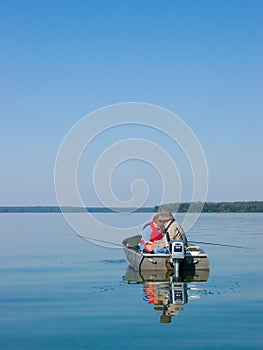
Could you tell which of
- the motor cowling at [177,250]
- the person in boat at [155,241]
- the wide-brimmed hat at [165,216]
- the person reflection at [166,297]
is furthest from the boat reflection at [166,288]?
the wide-brimmed hat at [165,216]

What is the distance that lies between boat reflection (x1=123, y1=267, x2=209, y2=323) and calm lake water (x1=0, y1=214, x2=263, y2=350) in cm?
3

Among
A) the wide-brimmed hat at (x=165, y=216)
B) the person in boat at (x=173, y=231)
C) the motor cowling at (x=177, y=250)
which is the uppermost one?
the wide-brimmed hat at (x=165, y=216)

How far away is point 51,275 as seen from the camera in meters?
21.2

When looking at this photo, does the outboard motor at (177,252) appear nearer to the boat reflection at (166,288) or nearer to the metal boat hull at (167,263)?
the metal boat hull at (167,263)

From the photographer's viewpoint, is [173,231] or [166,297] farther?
[173,231]

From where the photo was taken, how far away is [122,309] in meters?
14.6

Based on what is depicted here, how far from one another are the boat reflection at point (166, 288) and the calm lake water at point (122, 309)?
1.0 inches

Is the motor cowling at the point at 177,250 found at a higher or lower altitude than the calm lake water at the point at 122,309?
higher

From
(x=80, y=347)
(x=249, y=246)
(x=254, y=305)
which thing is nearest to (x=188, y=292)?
(x=254, y=305)

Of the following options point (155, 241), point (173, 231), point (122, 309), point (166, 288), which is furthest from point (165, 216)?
point (122, 309)

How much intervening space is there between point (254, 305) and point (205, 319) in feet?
7.15

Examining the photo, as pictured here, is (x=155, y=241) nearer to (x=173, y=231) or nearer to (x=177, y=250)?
(x=173, y=231)

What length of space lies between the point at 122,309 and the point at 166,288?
10.8 feet

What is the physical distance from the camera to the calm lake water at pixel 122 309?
11.5 meters
